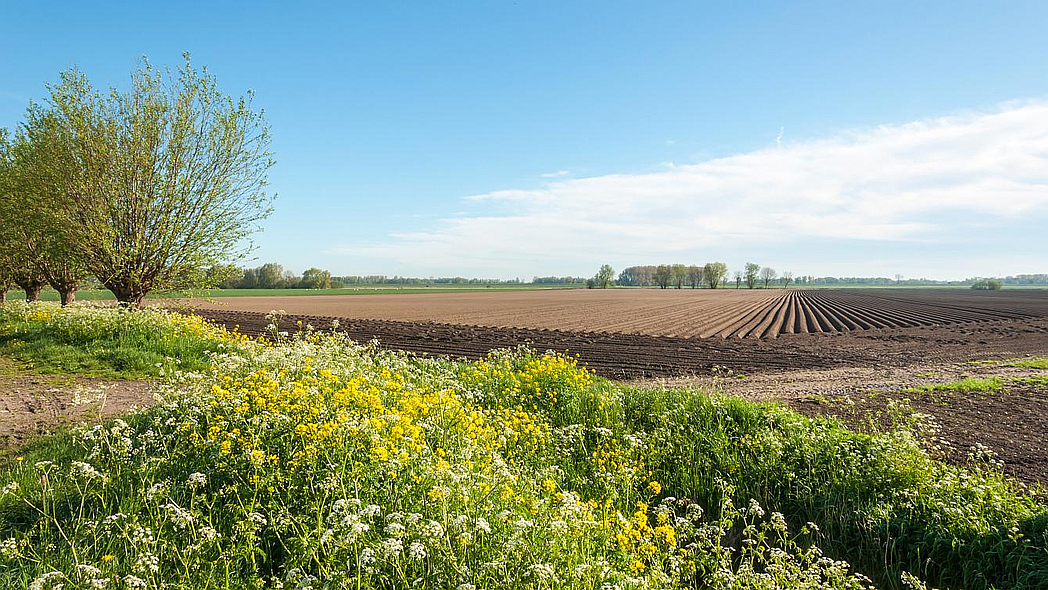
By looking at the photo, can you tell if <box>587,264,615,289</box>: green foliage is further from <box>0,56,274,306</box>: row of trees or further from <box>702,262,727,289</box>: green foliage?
Result: <box>0,56,274,306</box>: row of trees

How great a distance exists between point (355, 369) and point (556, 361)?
441 cm

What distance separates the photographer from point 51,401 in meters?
8.92

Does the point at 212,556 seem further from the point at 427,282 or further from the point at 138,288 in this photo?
the point at 427,282

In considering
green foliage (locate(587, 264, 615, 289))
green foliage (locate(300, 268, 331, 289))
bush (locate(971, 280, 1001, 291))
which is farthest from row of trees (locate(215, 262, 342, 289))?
bush (locate(971, 280, 1001, 291))

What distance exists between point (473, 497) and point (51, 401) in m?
8.68

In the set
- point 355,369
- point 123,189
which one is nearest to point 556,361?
point 355,369

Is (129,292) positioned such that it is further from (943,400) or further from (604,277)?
(604,277)

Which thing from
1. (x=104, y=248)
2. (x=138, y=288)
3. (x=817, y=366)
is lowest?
(x=817, y=366)

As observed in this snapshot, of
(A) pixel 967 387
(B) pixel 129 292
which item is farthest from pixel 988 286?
(B) pixel 129 292

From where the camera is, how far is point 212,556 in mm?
4188

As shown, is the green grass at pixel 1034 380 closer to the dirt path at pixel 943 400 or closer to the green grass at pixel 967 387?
the dirt path at pixel 943 400

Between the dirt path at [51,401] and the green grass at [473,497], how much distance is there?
38.7 inches

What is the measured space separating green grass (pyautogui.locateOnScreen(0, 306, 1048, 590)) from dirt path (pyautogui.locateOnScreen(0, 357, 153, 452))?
3.23 ft

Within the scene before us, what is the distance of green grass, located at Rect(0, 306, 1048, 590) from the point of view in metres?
3.95
